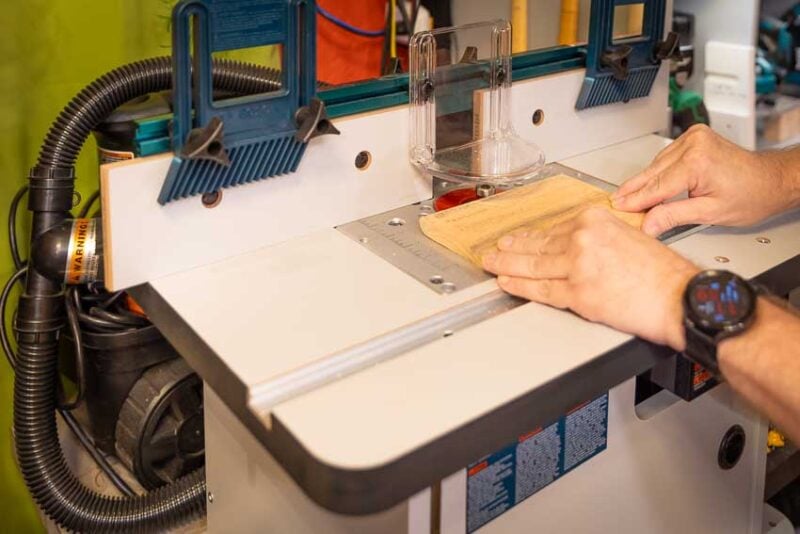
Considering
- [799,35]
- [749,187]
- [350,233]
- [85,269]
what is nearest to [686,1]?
[799,35]

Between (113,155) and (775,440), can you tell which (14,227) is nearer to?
(113,155)

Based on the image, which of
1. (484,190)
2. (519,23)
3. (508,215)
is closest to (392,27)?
(519,23)

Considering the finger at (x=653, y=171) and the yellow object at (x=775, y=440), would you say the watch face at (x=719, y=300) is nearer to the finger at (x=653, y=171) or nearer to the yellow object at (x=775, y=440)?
the finger at (x=653, y=171)

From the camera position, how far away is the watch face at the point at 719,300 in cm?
93

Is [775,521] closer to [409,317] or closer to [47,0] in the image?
[409,317]

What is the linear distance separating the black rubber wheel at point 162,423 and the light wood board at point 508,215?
16.9 inches

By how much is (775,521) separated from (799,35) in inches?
50.9

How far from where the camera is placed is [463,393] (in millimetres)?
848

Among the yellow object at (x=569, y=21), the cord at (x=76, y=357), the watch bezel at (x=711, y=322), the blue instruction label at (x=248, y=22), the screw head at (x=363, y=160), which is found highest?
the blue instruction label at (x=248, y=22)

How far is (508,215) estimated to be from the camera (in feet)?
3.99

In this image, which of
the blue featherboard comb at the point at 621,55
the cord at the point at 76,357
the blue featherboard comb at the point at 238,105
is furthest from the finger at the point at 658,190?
the cord at the point at 76,357

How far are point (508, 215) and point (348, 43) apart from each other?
66cm

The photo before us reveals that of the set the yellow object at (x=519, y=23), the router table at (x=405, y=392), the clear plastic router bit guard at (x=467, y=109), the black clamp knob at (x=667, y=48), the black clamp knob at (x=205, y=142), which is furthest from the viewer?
the yellow object at (x=519, y=23)

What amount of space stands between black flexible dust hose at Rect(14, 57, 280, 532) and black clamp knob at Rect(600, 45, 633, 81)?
0.52 metres
